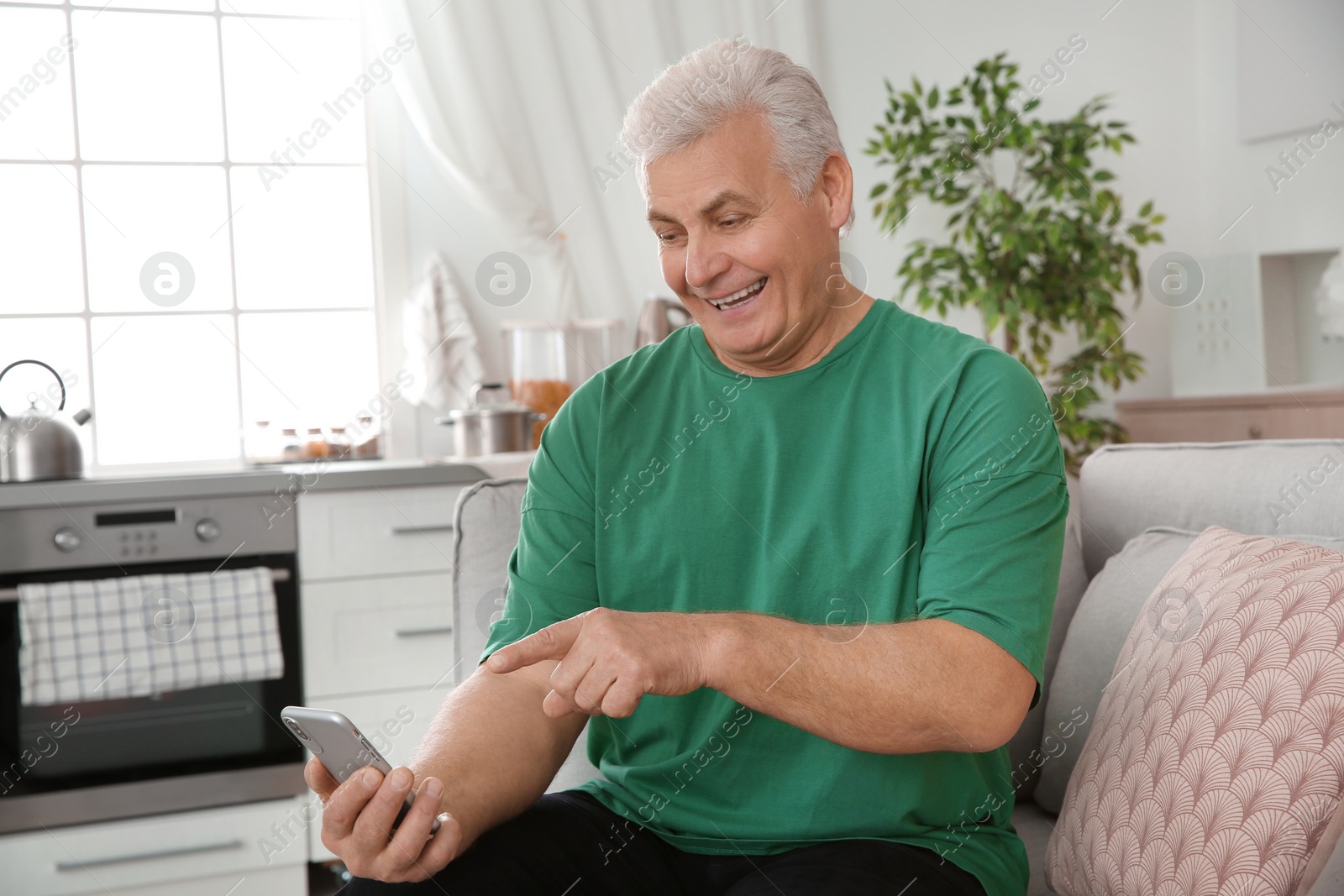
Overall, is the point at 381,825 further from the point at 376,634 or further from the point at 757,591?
the point at 376,634

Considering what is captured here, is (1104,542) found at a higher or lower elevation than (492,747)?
higher

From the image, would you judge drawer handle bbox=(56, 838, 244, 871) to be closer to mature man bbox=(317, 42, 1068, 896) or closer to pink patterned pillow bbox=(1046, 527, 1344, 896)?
mature man bbox=(317, 42, 1068, 896)

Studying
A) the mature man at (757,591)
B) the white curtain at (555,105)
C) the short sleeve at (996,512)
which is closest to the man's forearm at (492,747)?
the mature man at (757,591)

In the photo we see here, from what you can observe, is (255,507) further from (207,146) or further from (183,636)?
(207,146)

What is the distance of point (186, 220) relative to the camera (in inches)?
121

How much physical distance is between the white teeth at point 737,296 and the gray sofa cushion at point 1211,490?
0.73 metres

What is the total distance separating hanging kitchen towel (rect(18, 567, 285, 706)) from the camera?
2242mm

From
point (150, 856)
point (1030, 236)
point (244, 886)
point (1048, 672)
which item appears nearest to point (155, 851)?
point (150, 856)

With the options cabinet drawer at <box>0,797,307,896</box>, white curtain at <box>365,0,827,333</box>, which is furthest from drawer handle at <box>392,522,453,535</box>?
white curtain at <box>365,0,827,333</box>

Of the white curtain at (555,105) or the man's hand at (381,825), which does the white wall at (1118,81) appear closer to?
the white curtain at (555,105)

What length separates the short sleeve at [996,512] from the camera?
1001 mm

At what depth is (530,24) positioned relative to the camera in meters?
3.27

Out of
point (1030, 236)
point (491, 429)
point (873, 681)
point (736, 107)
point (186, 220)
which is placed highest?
point (186, 220)

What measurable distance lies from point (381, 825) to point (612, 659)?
0.26 metres
